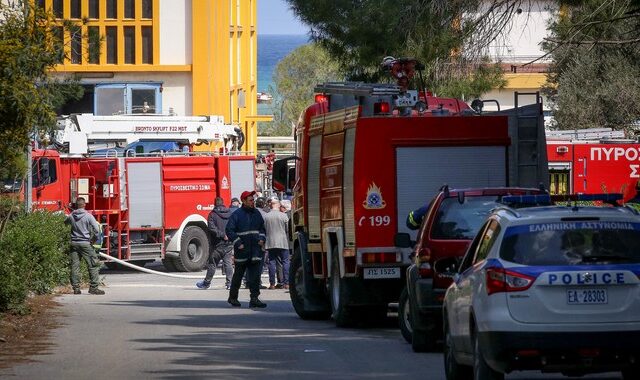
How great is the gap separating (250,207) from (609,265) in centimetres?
1351

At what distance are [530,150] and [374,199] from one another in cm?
220

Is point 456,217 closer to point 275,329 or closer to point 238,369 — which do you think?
point 238,369

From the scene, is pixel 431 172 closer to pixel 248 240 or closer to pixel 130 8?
pixel 248 240

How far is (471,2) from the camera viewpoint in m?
17.7

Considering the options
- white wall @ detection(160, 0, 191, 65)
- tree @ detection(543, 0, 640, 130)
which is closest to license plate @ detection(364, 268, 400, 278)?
tree @ detection(543, 0, 640, 130)

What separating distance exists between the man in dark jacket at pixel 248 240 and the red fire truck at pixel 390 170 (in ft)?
12.8

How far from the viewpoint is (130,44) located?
6781 centimetres

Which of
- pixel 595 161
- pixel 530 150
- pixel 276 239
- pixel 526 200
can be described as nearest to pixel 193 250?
pixel 276 239

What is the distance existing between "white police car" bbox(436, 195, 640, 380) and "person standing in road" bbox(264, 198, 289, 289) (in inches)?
701

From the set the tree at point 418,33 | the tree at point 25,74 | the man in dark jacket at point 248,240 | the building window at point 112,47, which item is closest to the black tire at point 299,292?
the man in dark jacket at point 248,240

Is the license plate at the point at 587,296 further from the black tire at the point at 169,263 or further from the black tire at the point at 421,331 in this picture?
the black tire at the point at 169,263

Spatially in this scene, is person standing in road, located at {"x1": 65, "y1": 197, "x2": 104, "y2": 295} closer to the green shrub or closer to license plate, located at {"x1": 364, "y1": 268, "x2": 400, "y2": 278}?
the green shrub

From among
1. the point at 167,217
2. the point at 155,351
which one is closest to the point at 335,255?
the point at 155,351

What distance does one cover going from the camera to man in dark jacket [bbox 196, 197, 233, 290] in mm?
28781
